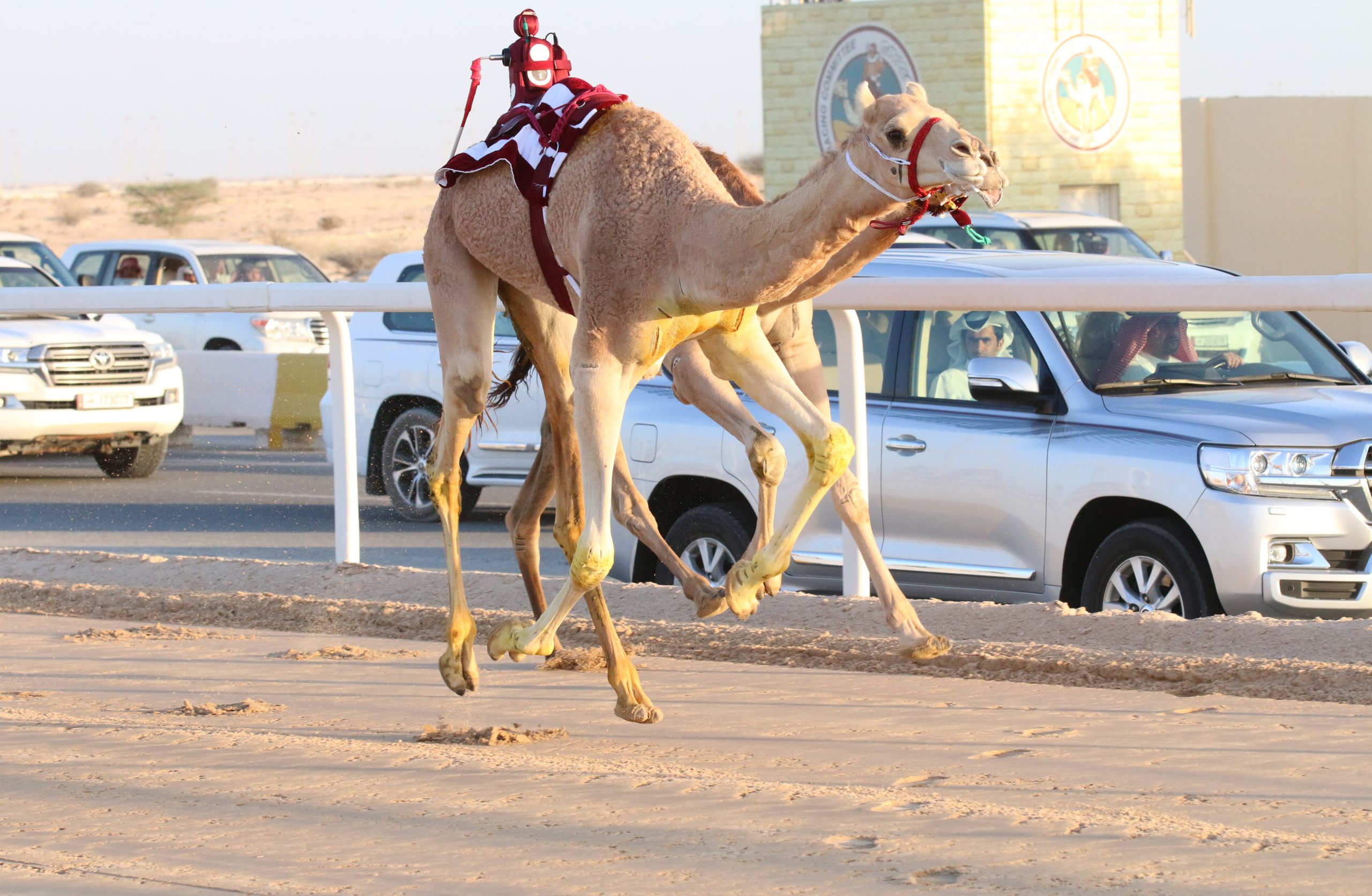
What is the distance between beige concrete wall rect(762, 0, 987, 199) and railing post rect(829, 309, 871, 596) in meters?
20.8

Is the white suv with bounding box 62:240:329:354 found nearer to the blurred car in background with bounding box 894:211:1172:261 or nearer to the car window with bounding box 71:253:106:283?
the car window with bounding box 71:253:106:283

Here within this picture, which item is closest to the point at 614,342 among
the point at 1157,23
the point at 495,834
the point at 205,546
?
the point at 495,834

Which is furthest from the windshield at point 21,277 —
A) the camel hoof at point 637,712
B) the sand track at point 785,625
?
the camel hoof at point 637,712

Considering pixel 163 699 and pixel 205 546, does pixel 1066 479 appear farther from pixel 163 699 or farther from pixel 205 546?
pixel 205 546

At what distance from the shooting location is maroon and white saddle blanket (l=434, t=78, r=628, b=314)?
570cm

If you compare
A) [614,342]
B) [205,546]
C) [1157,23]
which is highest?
[1157,23]

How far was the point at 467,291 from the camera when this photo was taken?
248 inches

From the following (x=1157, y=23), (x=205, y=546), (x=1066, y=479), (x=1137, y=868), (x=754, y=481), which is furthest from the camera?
(x=1157, y=23)

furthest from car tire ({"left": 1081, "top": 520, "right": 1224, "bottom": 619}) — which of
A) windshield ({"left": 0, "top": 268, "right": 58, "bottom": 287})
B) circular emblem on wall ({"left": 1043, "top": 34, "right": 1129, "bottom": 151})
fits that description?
circular emblem on wall ({"left": 1043, "top": 34, "right": 1129, "bottom": 151})

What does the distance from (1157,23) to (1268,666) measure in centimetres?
2571

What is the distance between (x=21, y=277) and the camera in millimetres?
19375

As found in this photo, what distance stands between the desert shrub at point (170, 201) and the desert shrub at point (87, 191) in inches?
1252

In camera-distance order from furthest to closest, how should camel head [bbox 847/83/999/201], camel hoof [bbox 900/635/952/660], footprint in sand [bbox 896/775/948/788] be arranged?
1. camel hoof [bbox 900/635/952/660]
2. footprint in sand [bbox 896/775/948/788]
3. camel head [bbox 847/83/999/201]

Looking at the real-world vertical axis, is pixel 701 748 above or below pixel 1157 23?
below
